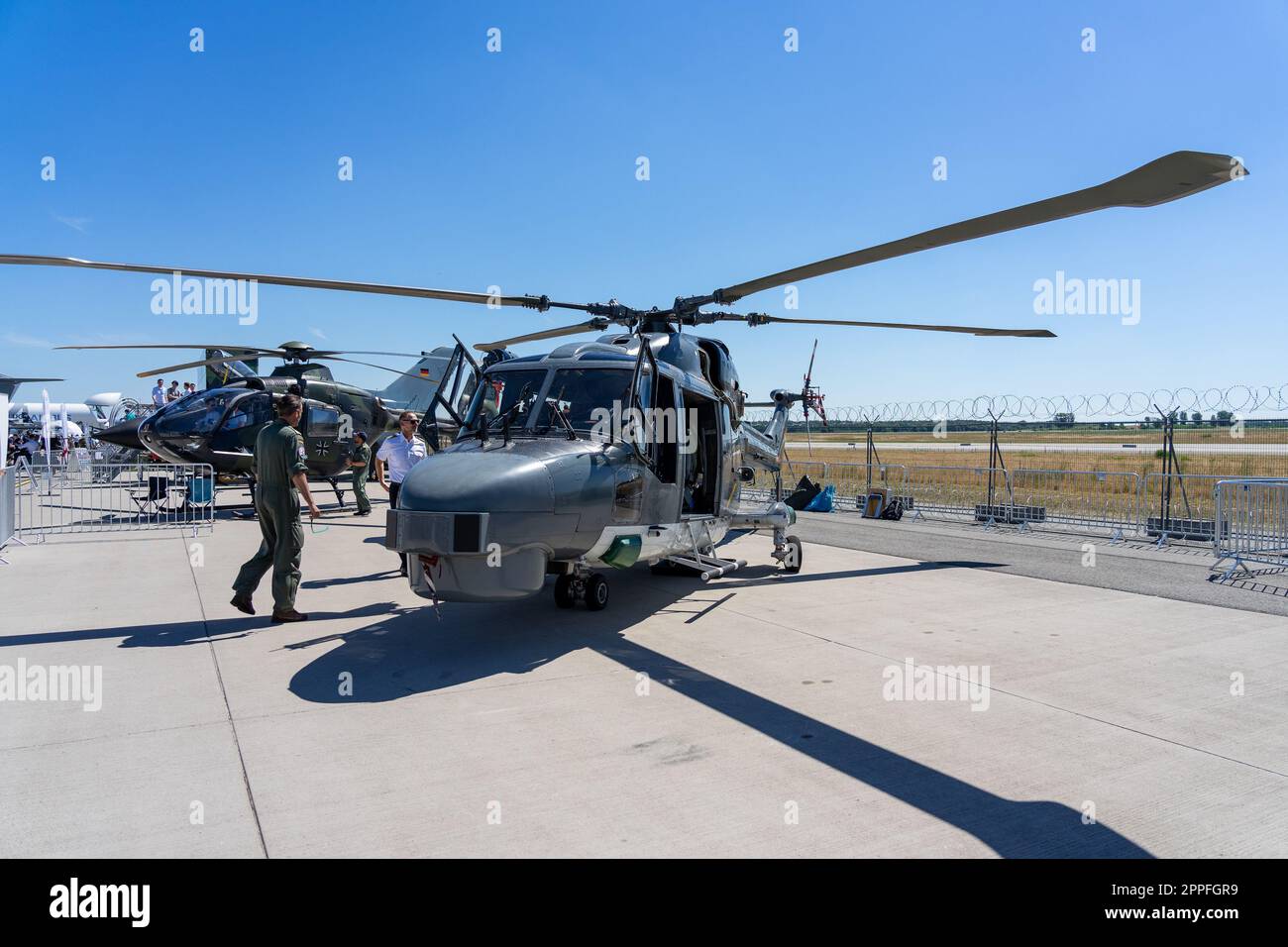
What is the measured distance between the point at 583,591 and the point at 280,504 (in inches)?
111

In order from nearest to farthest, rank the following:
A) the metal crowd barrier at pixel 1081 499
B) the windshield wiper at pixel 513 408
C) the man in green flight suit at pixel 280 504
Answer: the windshield wiper at pixel 513 408
the man in green flight suit at pixel 280 504
the metal crowd barrier at pixel 1081 499

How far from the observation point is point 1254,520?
34.1 ft

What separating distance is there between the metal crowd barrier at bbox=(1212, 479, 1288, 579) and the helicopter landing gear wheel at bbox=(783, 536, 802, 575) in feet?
17.2

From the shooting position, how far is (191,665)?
5.80 m

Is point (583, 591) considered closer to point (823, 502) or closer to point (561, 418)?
point (561, 418)

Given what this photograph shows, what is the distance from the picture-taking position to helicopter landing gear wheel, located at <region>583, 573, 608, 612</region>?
765 centimetres

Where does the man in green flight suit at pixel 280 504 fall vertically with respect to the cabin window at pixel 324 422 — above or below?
below

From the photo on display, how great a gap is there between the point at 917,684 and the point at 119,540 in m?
12.5

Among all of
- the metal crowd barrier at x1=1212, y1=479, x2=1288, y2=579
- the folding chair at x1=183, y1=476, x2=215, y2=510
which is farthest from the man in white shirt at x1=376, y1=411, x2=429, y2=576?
the metal crowd barrier at x1=1212, y1=479, x2=1288, y2=579

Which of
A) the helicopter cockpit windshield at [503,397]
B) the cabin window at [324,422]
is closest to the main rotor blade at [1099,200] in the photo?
the helicopter cockpit windshield at [503,397]

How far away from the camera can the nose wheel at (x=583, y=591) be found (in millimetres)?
7612

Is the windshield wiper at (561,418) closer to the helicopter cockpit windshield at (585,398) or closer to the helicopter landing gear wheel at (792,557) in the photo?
the helicopter cockpit windshield at (585,398)

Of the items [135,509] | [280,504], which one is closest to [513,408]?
[280,504]

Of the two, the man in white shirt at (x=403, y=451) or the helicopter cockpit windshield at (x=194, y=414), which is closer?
the man in white shirt at (x=403, y=451)
